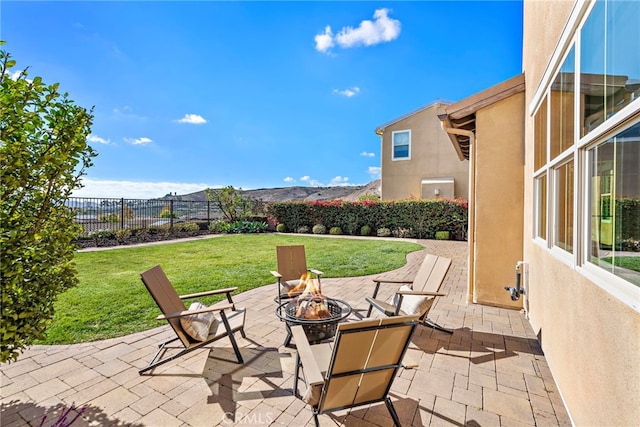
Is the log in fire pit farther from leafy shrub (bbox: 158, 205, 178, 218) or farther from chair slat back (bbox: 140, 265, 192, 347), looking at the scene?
leafy shrub (bbox: 158, 205, 178, 218)

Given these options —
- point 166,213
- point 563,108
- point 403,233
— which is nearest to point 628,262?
point 563,108

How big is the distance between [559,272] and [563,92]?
1748 mm

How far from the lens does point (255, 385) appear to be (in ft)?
9.59

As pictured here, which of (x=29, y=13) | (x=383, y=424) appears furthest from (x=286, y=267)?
(x=29, y=13)

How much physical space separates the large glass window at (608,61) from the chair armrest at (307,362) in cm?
239

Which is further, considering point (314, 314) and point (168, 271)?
point (168, 271)

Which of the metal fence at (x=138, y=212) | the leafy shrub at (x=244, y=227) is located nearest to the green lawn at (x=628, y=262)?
the metal fence at (x=138, y=212)

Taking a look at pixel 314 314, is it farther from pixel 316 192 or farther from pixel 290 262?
pixel 316 192

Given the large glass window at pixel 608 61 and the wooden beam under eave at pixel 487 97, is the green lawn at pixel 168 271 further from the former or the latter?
the large glass window at pixel 608 61

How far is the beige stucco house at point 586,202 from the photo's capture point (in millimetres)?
1511

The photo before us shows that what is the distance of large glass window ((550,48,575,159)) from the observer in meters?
2.55

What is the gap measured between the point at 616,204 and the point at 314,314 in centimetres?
287

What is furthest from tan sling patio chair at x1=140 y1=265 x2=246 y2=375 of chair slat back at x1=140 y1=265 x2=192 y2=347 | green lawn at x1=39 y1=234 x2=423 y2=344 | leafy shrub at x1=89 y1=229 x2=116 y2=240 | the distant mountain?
the distant mountain

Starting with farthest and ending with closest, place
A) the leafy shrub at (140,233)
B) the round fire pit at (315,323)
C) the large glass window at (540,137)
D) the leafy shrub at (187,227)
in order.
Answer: the leafy shrub at (187,227)
the leafy shrub at (140,233)
the large glass window at (540,137)
the round fire pit at (315,323)
